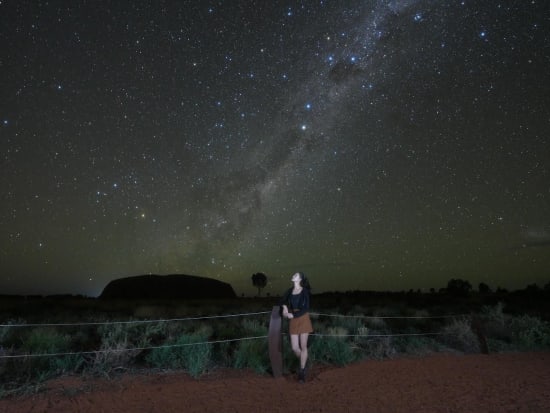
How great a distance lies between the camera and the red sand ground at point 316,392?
219 inches

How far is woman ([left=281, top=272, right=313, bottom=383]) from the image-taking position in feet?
22.9

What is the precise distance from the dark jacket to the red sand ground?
1.14 meters

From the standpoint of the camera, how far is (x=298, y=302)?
709cm

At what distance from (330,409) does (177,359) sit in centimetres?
370

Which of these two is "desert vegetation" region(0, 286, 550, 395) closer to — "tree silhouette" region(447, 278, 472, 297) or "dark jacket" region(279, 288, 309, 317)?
"dark jacket" region(279, 288, 309, 317)

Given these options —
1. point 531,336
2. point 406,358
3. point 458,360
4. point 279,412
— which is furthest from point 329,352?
point 531,336

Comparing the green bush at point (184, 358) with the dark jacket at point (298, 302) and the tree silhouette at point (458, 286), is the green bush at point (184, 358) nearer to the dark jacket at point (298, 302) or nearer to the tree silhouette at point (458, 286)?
the dark jacket at point (298, 302)

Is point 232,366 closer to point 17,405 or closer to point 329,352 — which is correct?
point 329,352

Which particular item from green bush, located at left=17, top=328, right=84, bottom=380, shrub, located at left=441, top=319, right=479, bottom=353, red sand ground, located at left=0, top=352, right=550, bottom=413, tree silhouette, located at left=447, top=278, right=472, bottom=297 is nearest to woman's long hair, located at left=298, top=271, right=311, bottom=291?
red sand ground, located at left=0, top=352, right=550, bottom=413

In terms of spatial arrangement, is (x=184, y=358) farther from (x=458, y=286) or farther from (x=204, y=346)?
(x=458, y=286)

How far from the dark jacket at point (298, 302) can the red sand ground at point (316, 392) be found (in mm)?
1142

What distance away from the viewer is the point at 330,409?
549 cm

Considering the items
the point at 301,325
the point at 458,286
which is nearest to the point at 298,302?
the point at 301,325

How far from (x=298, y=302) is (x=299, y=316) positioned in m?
0.23
